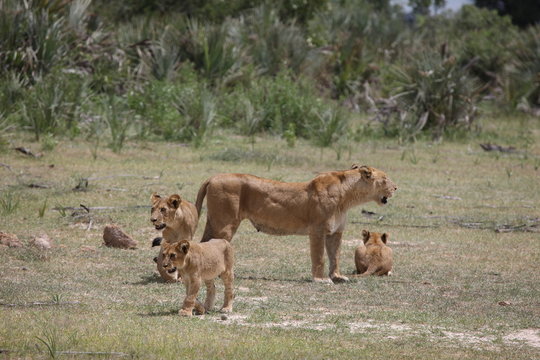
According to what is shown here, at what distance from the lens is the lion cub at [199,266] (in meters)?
8.22

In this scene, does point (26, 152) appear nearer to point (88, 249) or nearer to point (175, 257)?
point (88, 249)

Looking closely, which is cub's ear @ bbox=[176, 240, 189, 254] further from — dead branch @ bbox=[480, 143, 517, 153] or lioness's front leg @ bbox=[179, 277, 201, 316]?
dead branch @ bbox=[480, 143, 517, 153]

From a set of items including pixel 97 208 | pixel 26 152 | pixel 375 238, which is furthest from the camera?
pixel 26 152

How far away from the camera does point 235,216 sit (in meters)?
10.6

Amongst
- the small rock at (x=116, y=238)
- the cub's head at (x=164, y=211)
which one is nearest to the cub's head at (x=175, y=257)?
the cub's head at (x=164, y=211)

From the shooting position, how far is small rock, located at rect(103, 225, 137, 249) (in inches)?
469

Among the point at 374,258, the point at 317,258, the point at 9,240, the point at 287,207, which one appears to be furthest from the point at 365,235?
the point at 9,240

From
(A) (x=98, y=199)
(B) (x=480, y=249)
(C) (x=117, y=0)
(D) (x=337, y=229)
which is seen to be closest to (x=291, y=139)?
(A) (x=98, y=199)

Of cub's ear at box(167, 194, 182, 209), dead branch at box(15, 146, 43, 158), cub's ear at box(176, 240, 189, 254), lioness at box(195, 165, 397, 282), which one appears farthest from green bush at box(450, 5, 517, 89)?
cub's ear at box(176, 240, 189, 254)

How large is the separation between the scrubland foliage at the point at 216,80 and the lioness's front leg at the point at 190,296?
37.0 feet

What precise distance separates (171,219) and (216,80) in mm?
15479

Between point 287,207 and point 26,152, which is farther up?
point 287,207

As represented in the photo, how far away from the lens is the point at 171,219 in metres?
9.92

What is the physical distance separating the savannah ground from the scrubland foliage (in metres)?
1.25
